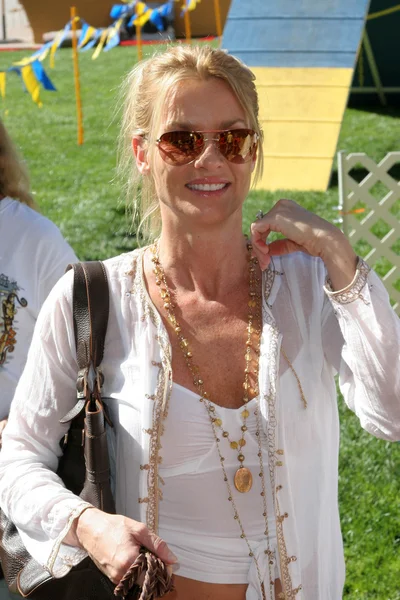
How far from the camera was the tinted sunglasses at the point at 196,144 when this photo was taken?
210 centimetres

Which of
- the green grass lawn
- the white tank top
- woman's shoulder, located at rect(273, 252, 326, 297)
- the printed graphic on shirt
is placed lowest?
the green grass lawn

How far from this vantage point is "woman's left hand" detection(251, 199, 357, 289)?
1991 millimetres

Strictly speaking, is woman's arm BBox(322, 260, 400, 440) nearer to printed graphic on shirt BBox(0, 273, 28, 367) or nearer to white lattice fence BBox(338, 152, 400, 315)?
printed graphic on shirt BBox(0, 273, 28, 367)

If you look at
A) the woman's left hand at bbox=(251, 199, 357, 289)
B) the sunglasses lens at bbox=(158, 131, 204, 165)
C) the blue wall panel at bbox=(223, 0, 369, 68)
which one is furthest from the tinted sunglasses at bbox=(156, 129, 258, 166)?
the blue wall panel at bbox=(223, 0, 369, 68)

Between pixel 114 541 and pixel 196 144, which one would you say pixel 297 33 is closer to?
pixel 196 144

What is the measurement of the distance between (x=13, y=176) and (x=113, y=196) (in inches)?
265

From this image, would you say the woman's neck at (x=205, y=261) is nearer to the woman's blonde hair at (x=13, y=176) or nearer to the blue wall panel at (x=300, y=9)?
the woman's blonde hair at (x=13, y=176)

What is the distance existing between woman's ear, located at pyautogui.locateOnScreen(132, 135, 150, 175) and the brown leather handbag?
28cm

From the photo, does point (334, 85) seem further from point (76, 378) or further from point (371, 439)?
point (76, 378)

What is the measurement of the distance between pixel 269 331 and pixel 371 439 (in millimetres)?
2951

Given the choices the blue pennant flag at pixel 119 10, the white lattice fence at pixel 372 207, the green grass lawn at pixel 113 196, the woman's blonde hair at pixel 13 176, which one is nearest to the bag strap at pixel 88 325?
the green grass lawn at pixel 113 196

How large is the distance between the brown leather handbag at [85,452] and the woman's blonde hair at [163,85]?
1.12 ft

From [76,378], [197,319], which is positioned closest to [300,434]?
[197,319]

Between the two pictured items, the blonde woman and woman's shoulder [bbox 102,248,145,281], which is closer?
woman's shoulder [bbox 102,248,145,281]
